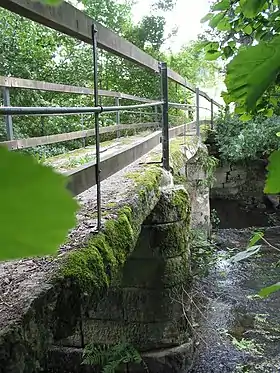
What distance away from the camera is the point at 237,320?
4801mm

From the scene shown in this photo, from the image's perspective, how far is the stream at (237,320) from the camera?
393 cm

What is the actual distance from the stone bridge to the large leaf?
928mm

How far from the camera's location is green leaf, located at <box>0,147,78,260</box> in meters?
0.13

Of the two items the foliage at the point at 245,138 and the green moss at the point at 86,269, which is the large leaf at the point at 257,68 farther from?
the foliage at the point at 245,138

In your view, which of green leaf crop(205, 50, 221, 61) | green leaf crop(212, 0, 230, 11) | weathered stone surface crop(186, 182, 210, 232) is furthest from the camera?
weathered stone surface crop(186, 182, 210, 232)

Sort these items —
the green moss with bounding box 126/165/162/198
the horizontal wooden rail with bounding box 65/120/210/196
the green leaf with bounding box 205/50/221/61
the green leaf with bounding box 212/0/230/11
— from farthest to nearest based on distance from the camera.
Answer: the green moss with bounding box 126/165/162/198 < the horizontal wooden rail with bounding box 65/120/210/196 < the green leaf with bounding box 205/50/221/61 < the green leaf with bounding box 212/0/230/11

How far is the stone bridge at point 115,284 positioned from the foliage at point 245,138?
4.13 meters

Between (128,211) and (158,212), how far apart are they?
0.99 meters

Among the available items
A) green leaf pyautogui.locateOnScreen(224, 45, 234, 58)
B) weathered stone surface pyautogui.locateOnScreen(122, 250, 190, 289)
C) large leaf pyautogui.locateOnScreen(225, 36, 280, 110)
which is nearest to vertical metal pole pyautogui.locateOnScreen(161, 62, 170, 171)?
weathered stone surface pyautogui.locateOnScreen(122, 250, 190, 289)

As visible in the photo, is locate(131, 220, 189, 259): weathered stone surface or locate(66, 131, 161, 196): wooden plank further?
locate(131, 220, 189, 259): weathered stone surface

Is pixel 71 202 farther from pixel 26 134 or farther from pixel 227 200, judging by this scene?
pixel 227 200

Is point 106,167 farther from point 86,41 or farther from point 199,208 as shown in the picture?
point 199,208

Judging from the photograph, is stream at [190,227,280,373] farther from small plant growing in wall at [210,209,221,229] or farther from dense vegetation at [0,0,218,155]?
dense vegetation at [0,0,218,155]

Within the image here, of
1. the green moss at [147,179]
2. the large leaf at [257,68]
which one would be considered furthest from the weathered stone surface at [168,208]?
the large leaf at [257,68]
